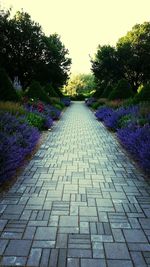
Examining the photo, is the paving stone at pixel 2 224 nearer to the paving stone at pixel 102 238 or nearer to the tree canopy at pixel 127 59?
the paving stone at pixel 102 238

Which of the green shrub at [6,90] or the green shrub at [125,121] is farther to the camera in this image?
the green shrub at [6,90]

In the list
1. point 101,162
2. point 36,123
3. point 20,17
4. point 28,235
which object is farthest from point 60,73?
point 28,235

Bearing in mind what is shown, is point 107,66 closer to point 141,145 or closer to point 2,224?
point 141,145

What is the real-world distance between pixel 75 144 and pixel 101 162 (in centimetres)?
259

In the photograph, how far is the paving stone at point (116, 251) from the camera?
3.04m

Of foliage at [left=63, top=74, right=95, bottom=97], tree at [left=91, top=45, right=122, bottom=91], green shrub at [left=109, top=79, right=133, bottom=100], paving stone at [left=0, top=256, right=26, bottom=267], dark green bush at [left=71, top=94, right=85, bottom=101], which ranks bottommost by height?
dark green bush at [left=71, top=94, right=85, bottom=101]

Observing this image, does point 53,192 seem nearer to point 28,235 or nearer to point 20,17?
point 28,235

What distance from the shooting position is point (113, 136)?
11242 mm

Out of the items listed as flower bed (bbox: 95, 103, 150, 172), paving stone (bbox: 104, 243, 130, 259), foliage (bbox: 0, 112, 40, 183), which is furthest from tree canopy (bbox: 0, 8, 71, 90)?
paving stone (bbox: 104, 243, 130, 259)

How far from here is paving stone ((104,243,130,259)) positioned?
9.98 ft

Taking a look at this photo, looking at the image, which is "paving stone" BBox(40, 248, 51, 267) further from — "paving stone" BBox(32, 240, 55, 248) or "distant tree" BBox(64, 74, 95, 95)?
"distant tree" BBox(64, 74, 95, 95)

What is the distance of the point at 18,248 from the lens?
3.16m

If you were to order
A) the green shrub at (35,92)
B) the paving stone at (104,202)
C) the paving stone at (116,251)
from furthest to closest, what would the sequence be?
1. the green shrub at (35,92)
2. the paving stone at (104,202)
3. the paving stone at (116,251)

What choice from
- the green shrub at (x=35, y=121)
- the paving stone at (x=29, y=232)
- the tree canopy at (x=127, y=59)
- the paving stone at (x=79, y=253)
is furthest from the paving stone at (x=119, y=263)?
the tree canopy at (x=127, y=59)
